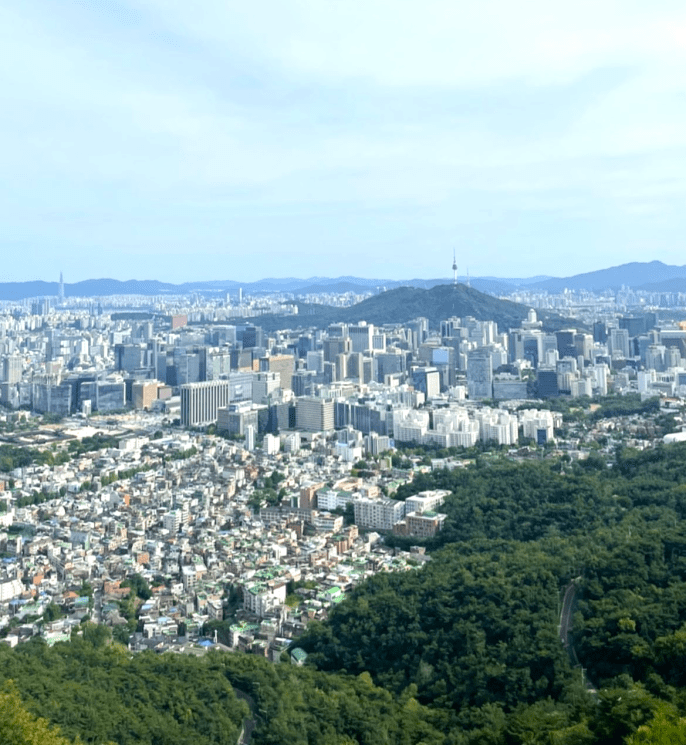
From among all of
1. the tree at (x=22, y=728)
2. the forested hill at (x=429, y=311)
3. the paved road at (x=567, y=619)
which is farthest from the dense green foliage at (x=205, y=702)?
the forested hill at (x=429, y=311)

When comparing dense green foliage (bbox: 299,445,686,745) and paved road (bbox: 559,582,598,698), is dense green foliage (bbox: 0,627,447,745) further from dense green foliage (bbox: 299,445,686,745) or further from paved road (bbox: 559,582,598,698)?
paved road (bbox: 559,582,598,698)

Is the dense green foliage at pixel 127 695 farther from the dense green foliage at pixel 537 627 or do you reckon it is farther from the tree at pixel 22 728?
the dense green foliage at pixel 537 627

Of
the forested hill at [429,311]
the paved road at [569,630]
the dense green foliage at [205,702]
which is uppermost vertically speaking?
the forested hill at [429,311]

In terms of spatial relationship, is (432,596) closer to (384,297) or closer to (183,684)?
(183,684)

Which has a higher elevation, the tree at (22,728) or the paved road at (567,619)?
the tree at (22,728)

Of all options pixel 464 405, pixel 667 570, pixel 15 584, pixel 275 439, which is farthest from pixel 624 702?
pixel 464 405

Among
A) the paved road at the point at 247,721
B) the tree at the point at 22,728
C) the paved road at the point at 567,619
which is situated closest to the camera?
the tree at the point at 22,728

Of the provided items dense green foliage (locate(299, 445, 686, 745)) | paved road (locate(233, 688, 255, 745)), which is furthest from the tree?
dense green foliage (locate(299, 445, 686, 745))

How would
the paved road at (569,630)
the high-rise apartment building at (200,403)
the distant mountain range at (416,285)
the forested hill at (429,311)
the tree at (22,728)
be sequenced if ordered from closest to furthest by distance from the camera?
the tree at (22,728), the paved road at (569,630), the high-rise apartment building at (200,403), the forested hill at (429,311), the distant mountain range at (416,285)
